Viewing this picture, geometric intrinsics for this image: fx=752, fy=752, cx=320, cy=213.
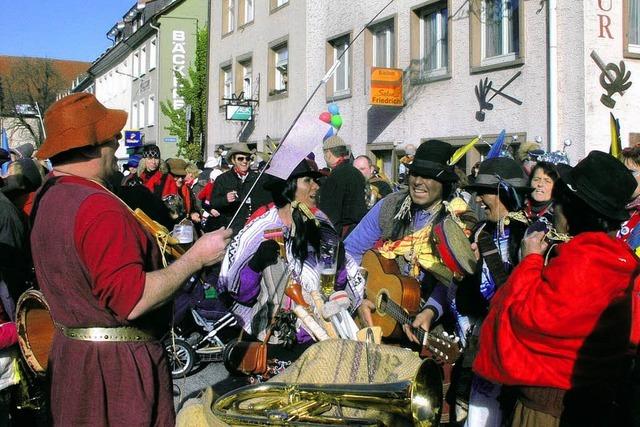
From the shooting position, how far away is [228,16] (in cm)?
2659

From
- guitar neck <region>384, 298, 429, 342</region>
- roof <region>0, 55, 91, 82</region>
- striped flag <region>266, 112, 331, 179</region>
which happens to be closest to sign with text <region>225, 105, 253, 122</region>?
guitar neck <region>384, 298, 429, 342</region>

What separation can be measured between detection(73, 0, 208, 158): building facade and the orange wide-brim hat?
100ft

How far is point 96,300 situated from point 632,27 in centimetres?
1125

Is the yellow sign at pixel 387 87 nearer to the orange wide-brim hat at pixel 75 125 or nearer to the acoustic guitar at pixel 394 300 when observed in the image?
the acoustic guitar at pixel 394 300

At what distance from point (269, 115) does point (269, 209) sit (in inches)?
730

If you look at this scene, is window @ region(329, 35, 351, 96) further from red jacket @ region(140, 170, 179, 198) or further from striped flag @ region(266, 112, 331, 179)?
striped flag @ region(266, 112, 331, 179)

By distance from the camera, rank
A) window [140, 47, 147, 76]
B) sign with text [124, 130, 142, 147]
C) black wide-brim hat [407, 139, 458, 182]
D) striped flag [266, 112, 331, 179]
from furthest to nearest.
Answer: window [140, 47, 147, 76], sign with text [124, 130, 142, 147], black wide-brim hat [407, 139, 458, 182], striped flag [266, 112, 331, 179]

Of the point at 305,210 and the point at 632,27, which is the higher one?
the point at 632,27

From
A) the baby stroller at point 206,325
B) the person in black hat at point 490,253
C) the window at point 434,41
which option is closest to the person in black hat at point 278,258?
the person in black hat at point 490,253

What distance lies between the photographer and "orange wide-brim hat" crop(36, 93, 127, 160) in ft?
9.43

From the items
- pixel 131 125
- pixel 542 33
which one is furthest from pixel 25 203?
pixel 131 125

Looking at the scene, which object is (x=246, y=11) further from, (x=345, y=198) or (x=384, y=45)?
(x=345, y=198)

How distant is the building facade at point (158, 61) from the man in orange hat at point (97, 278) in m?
30.6

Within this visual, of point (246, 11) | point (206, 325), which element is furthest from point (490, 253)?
point (246, 11)
